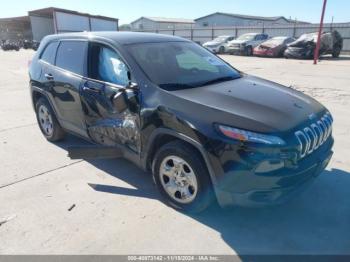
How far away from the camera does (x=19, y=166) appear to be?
434cm

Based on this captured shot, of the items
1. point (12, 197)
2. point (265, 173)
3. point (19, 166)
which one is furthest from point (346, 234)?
point (19, 166)

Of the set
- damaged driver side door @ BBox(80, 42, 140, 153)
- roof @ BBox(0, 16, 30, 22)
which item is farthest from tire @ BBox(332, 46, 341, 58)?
roof @ BBox(0, 16, 30, 22)

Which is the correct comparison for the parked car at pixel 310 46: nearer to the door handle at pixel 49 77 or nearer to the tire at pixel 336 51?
the tire at pixel 336 51

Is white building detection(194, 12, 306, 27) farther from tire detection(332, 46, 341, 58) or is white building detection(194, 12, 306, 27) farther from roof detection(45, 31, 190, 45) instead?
roof detection(45, 31, 190, 45)

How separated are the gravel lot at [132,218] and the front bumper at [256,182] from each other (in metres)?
0.40

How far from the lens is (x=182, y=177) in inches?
121

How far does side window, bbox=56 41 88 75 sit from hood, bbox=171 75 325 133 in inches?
65.4

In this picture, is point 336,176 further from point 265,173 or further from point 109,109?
point 109,109

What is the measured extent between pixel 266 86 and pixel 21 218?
298 centimetres

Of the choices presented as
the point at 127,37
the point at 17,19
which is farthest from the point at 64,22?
the point at 127,37

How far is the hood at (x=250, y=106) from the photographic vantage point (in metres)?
2.66

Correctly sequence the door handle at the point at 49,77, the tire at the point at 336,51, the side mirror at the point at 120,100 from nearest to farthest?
the side mirror at the point at 120,100, the door handle at the point at 49,77, the tire at the point at 336,51

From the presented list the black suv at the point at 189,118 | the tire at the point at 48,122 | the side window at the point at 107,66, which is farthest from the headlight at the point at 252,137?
the tire at the point at 48,122

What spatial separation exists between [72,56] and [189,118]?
2.30m
